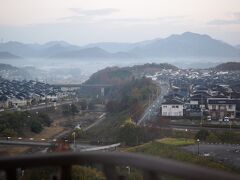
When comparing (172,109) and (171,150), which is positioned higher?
(172,109)

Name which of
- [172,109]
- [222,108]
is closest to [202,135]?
[172,109]

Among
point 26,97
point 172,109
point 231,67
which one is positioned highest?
point 231,67

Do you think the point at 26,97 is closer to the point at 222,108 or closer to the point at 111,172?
the point at 222,108

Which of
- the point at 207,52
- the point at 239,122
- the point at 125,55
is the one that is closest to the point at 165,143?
the point at 239,122

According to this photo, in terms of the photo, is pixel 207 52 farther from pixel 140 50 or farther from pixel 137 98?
pixel 137 98

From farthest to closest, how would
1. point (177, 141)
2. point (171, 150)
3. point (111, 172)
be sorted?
point (177, 141)
point (171, 150)
point (111, 172)

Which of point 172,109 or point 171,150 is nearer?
point 171,150

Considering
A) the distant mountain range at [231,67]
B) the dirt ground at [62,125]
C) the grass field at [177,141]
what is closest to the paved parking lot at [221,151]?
the grass field at [177,141]

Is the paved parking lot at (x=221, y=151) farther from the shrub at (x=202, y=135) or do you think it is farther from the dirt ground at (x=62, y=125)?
the dirt ground at (x=62, y=125)
